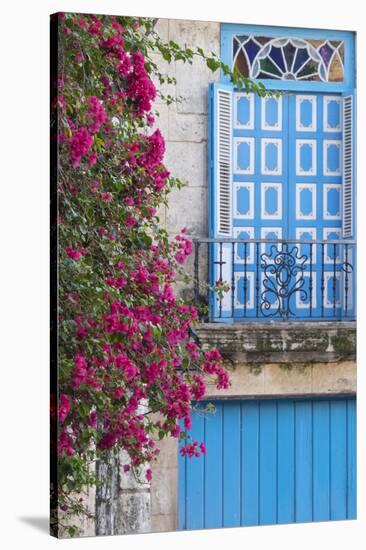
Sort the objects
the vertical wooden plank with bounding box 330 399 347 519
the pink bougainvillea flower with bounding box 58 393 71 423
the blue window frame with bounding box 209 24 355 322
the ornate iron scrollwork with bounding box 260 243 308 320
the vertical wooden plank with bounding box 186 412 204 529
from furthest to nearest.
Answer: the vertical wooden plank with bounding box 330 399 347 519, the ornate iron scrollwork with bounding box 260 243 308 320, the blue window frame with bounding box 209 24 355 322, the vertical wooden plank with bounding box 186 412 204 529, the pink bougainvillea flower with bounding box 58 393 71 423

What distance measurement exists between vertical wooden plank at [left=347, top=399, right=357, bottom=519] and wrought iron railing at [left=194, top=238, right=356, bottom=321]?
55cm

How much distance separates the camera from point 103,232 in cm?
763

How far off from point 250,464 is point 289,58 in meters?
2.32

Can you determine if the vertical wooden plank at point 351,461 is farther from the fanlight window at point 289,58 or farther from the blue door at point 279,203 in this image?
the fanlight window at point 289,58

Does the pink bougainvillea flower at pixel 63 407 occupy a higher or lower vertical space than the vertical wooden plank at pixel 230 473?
higher

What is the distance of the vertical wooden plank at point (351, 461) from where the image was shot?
8.28 metres

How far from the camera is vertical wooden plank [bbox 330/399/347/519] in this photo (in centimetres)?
826

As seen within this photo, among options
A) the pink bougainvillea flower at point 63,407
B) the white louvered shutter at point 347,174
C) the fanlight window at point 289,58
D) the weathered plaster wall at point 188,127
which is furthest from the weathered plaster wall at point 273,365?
the fanlight window at point 289,58

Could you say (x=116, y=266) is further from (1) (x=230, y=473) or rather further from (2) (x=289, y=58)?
(2) (x=289, y=58)

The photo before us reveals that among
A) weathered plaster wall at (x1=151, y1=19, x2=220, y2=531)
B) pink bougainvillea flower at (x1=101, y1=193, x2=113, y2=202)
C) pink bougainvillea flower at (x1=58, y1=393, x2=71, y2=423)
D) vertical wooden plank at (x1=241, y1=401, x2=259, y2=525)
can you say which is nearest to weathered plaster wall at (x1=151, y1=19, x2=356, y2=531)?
weathered plaster wall at (x1=151, y1=19, x2=220, y2=531)

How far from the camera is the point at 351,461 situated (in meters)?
8.29

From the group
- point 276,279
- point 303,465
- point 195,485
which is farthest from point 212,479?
point 276,279

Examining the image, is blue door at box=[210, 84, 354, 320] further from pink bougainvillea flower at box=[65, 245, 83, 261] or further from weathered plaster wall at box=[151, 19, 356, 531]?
pink bougainvillea flower at box=[65, 245, 83, 261]

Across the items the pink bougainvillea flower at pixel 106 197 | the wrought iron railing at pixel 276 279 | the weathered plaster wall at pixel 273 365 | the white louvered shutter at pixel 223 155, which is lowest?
the weathered plaster wall at pixel 273 365
